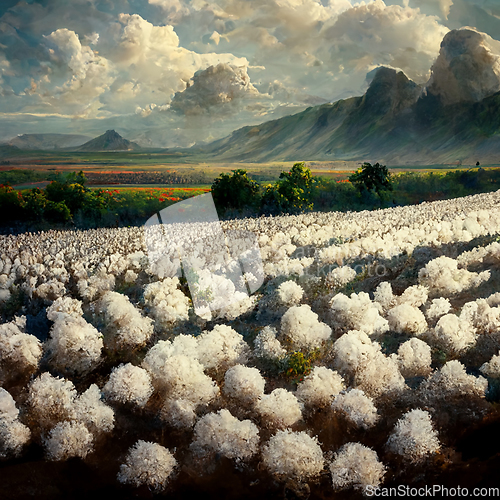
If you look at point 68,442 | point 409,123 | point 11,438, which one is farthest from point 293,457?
point 409,123

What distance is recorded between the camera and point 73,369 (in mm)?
11727

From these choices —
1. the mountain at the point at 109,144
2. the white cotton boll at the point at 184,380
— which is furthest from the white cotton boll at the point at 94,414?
the mountain at the point at 109,144

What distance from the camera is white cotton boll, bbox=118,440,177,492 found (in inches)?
322

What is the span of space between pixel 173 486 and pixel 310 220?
21.0m

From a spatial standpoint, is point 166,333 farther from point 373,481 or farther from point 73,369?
point 373,481

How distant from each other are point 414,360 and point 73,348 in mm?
9546

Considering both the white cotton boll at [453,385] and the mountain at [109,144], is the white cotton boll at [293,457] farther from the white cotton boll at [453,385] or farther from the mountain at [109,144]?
the mountain at [109,144]

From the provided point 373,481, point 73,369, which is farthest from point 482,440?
point 73,369

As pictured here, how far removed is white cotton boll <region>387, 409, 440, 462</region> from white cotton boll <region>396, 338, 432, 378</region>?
1.81m

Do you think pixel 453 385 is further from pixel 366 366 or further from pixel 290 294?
pixel 290 294

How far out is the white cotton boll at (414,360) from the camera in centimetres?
1058

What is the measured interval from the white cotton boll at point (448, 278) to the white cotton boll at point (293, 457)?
8.18 m

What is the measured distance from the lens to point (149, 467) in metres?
8.22

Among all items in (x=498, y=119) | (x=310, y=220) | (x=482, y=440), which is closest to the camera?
(x=482, y=440)
